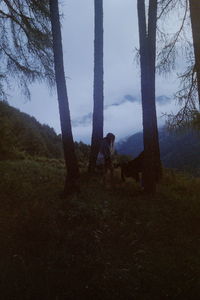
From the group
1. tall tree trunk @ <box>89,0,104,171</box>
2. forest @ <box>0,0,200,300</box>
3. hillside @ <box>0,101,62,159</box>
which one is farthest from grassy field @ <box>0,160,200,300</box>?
hillside @ <box>0,101,62,159</box>

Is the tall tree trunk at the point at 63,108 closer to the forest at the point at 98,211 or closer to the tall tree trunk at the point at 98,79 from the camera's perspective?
the forest at the point at 98,211

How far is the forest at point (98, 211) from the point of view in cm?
597

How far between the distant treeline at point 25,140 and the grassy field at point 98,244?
19.6ft

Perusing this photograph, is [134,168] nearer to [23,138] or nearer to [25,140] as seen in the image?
[23,138]

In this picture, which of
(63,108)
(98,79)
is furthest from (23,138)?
(63,108)

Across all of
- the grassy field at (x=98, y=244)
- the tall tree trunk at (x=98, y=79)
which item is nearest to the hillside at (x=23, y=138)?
the tall tree trunk at (x=98, y=79)

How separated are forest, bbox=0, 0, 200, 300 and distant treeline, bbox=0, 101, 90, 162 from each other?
1.94 metres

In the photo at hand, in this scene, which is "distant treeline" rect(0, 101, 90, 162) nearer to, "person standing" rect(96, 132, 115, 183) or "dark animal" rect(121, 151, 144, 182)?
"person standing" rect(96, 132, 115, 183)

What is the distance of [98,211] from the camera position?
8.60m

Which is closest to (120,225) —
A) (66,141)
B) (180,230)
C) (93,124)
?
(180,230)

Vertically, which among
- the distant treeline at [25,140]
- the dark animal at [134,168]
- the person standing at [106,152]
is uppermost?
the distant treeline at [25,140]

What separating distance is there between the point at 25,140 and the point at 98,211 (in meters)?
12.7

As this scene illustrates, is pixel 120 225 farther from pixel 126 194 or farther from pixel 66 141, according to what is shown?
pixel 66 141

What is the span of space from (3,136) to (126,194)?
726 centimetres
